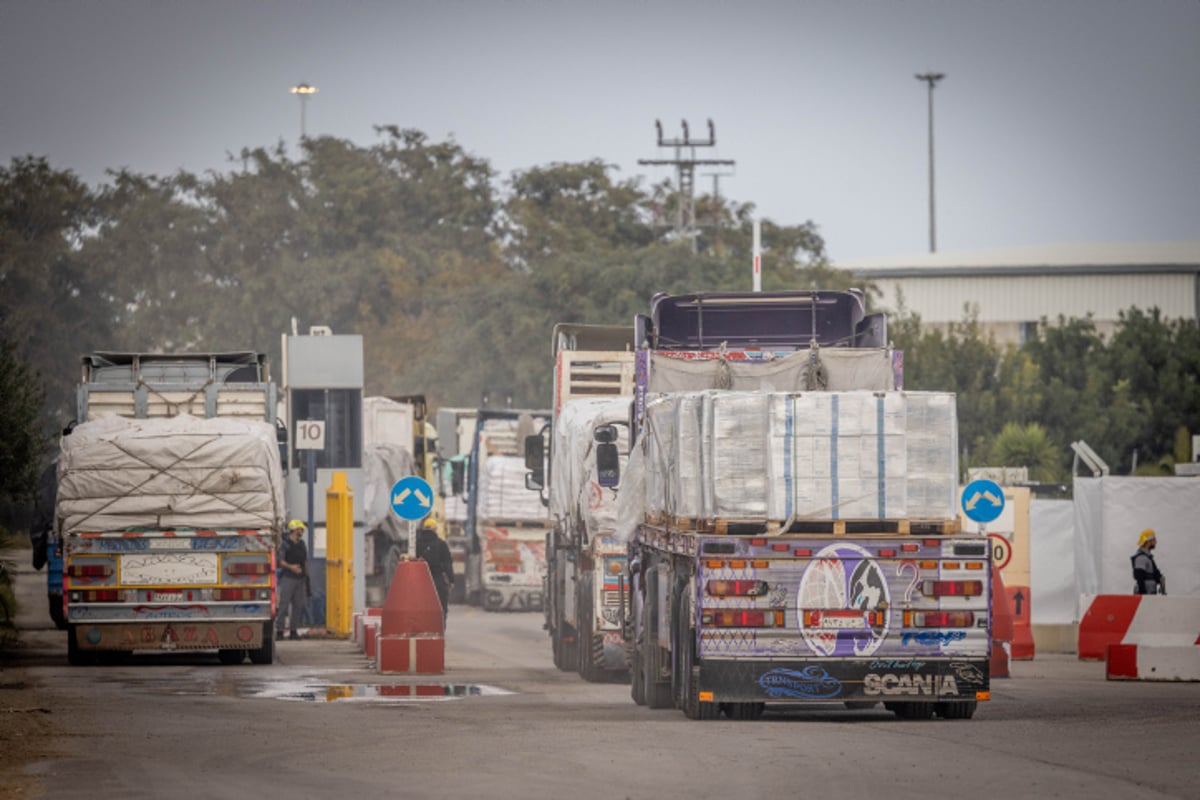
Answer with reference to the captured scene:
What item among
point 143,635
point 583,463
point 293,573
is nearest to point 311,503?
point 293,573

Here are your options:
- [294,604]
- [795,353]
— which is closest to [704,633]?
[795,353]

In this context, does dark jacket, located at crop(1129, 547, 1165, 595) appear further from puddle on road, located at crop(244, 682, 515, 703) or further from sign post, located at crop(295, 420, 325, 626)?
sign post, located at crop(295, 420, 325, 626)

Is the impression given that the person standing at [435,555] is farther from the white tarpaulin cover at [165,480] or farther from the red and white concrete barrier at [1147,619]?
the red and white concrete barrier at [1147,619]

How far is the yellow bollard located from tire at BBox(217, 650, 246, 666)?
4.55 meters

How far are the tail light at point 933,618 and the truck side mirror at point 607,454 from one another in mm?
5319

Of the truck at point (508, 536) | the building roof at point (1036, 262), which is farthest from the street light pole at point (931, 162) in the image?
the truck at point (508, 536)

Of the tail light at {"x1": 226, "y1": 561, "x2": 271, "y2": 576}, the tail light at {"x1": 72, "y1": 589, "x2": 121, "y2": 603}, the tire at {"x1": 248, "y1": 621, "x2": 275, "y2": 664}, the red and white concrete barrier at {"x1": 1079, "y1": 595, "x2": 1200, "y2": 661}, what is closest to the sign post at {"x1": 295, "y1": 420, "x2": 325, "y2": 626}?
the tire at {"x1": 248, "y1": 621, "x2": 275, "y2": 664}

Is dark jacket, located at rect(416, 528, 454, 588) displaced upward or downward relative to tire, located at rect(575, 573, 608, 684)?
upward

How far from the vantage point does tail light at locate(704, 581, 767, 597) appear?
688 inches

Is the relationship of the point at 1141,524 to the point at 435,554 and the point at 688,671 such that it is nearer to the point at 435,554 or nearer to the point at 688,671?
the point at 435,554

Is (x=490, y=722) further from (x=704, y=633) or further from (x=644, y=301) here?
(x=644, y=301)

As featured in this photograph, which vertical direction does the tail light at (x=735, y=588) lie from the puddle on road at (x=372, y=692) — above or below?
above

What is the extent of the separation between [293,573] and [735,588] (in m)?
13.4

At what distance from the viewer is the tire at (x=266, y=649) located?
83.9 ft
